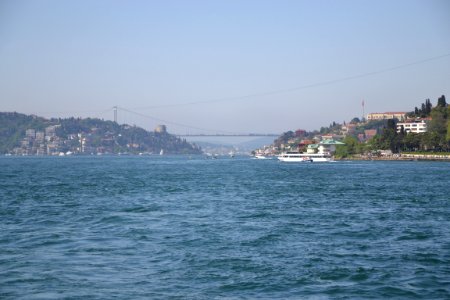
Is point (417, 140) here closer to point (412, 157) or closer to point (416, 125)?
point (412, 157)

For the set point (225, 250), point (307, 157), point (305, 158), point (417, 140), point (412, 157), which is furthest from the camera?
point (305, 158)

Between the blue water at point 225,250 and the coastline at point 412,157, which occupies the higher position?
the coastline at point 412,157

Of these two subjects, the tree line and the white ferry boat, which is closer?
the tree line

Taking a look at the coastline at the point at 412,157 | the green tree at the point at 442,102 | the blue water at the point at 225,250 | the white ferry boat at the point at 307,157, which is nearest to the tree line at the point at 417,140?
the green tree at the point at 442,102

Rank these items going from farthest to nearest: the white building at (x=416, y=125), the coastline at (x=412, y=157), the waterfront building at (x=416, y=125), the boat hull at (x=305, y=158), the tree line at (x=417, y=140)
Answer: the waterfront building at (x=416, y=125)
the white building at (x=416, y=125)
the boat hull at (x=305, y=158)
the tree line at (x=417, y=140)
the coastline at (x=412, y=157)

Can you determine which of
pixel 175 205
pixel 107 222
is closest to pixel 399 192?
pixel 175 205

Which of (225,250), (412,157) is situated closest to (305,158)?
(412,157)

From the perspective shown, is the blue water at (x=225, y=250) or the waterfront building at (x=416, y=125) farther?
the waterfront building at (x=416, y=125)

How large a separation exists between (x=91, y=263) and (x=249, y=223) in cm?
762

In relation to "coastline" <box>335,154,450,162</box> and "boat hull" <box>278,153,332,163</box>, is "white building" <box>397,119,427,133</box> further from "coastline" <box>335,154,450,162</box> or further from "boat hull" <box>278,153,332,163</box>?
"boat hull" <box>278,153,332,163</box>

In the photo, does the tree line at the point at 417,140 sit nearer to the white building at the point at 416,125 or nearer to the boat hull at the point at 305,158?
the boat hull at the point at 305,158

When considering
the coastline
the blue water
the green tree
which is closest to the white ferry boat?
the coastline

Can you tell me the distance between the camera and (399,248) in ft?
48.3

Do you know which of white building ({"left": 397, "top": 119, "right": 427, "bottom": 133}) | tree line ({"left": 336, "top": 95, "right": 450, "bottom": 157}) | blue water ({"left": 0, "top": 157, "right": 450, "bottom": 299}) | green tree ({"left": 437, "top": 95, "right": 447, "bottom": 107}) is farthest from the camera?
white building ({"left": 397, "top": 119, "right": 427, "bottom": 133})
